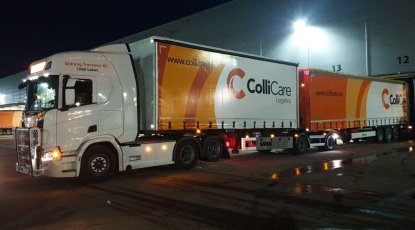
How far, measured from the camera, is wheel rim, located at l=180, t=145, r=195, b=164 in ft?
44.1

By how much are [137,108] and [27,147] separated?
3.14 meters

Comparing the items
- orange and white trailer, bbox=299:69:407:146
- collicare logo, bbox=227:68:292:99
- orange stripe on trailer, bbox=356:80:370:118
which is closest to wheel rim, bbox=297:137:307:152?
orange and white trailer, bbox=299:69:407:146

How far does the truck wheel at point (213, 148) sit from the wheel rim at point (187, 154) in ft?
1.67

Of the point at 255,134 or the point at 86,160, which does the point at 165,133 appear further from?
the point at 255,134

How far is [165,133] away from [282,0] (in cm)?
2429

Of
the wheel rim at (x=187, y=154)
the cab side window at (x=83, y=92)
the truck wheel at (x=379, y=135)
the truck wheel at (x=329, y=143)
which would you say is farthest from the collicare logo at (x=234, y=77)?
the truck wheel at (x=379, y=135)

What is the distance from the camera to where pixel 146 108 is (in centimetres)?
1259

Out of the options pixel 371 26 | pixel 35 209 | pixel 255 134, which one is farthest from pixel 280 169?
pixel 371 26

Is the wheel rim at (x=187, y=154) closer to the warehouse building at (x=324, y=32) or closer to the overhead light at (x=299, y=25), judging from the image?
the warehouse building at (x=324, y=32)

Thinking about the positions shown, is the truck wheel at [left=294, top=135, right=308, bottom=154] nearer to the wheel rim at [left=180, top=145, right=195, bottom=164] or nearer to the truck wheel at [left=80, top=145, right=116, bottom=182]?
the wheel rim at [left=180, top=145, right=195, bottom=164]

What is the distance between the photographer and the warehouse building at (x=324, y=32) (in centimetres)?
2895

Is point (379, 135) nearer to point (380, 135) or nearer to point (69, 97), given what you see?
point (380, 135)

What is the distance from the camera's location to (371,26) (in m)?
29.8

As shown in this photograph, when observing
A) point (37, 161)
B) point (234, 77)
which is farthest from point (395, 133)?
point (37, 161)
